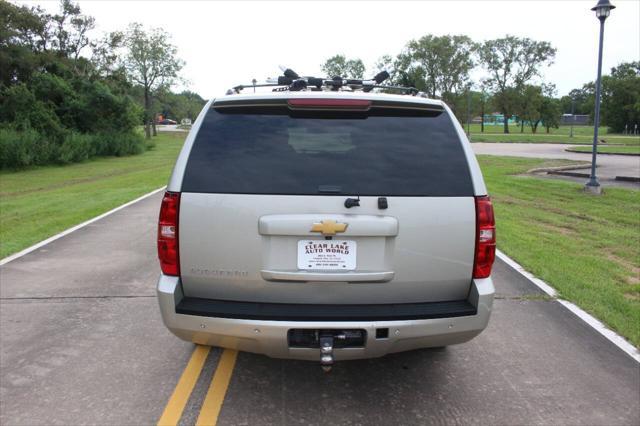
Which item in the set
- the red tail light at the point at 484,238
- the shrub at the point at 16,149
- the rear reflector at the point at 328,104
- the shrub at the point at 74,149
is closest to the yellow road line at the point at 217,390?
the red tail light at the point at 484,238

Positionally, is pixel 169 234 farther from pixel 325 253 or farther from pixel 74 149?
pixel 74 149

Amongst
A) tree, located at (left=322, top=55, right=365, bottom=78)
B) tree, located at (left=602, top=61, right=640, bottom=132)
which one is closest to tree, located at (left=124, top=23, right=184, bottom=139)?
tree, located at (left=322, top=55, right=365, bottom=78)

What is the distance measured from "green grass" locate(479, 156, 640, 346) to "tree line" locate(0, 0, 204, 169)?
81.5ft

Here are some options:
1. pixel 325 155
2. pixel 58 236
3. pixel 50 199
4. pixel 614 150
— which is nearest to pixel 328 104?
pixel 325 155

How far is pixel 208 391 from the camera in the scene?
3.51m

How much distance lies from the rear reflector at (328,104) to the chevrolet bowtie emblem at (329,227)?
0.72 m

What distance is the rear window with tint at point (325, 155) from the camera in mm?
3008

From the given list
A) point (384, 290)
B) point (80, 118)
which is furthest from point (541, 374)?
point (80, 118)

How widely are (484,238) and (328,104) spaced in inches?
48.3

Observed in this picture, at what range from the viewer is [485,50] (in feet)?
263

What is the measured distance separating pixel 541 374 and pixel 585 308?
181cm

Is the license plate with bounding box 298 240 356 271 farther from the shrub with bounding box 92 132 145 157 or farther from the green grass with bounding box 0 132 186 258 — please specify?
the shrub with bounding box 92 132 145 157

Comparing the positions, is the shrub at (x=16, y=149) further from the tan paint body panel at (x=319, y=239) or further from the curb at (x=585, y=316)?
the tan paint body panel at (x=319, y=239)

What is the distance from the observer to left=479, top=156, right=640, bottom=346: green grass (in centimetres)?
556
